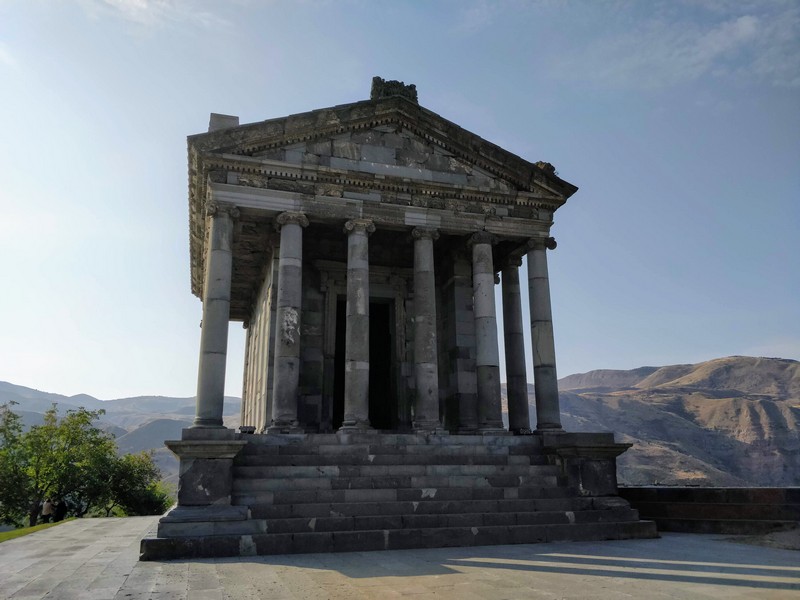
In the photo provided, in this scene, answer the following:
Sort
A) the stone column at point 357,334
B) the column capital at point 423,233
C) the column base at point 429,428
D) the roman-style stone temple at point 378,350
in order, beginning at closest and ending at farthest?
the roman-style stone temple at point 378,350 < the stone column at point 357,334 < the column base at point 429,428 < the column capital at point 423,233

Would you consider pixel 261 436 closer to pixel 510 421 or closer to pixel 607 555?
pixel 607 555

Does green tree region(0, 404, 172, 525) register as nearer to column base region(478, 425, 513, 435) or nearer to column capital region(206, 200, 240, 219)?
column capital region(206, 200, 240, 219)

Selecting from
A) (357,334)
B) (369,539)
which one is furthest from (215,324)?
(369,539)

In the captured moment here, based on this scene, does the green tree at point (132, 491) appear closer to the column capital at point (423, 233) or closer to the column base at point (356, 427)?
the column base at point (356, 427)

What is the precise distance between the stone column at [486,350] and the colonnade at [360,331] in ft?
0.09

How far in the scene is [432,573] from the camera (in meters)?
8.19

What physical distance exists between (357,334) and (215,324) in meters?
3.71

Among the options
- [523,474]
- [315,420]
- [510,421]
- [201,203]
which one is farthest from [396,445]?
[201,203]

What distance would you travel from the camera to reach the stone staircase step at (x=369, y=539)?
33.1 feet

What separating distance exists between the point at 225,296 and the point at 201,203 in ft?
15.2

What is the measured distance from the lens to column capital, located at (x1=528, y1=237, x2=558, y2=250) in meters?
18.2

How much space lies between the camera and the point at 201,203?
17.9 metres

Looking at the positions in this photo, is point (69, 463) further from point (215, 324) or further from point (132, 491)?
point (215, 324)

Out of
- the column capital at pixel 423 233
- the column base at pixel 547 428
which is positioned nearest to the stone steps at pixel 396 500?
the column base at pixel 547 428
